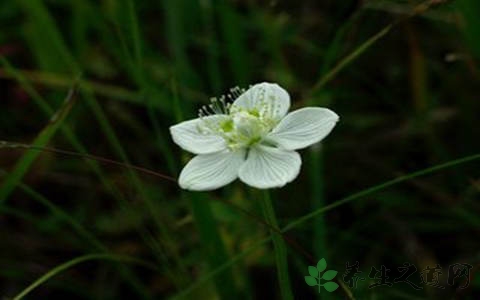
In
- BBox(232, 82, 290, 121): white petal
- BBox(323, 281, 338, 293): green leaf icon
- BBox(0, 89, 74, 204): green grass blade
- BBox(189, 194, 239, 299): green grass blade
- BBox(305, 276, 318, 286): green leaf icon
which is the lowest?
BBox(323, 281, 338, 293): green leaf icon

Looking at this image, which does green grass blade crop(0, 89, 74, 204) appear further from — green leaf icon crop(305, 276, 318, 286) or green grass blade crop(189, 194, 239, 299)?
green leaf icon crop(305, 276, 318, 286)

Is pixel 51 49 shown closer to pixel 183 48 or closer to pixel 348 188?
pixel 183 48

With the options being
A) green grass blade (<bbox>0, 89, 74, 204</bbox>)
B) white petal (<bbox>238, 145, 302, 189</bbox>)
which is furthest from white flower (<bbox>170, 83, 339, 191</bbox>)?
green grass blade (<bbox>0, 89, 74, 204</bbox>)

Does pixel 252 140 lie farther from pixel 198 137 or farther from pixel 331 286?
pixel 331 286

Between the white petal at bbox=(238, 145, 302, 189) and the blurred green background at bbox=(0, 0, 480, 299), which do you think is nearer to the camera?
the white petal at bbox=(238, 145, 302, 189)

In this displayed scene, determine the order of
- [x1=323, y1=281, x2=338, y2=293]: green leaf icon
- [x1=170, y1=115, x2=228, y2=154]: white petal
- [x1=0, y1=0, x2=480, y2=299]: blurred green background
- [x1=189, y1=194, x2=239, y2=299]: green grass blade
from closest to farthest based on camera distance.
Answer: [x1=323, y1=281, x2=338, y2=293]: green leaf icon < [x1=170, y1=115, x2=228, y2=154]: white petal < [x1=189, y1=194, x2=239, y2=299]: green grass blade < [x1=0, y1=0, x2=480, y2=299]: blurred green background

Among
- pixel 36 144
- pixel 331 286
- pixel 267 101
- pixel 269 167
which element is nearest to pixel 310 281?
pixel 331 286

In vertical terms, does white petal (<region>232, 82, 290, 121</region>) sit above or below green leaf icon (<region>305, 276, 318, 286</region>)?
above

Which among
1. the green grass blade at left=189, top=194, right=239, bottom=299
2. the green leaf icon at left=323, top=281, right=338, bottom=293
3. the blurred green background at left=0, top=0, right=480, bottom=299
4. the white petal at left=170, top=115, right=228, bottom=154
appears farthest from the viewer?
the blurred green background at left=0, top=0, right=480, bottom=299
